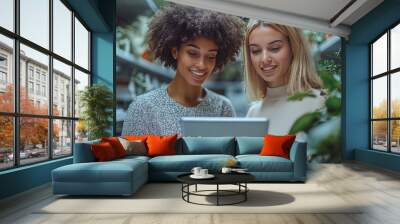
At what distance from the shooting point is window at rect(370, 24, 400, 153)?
8.28 meters

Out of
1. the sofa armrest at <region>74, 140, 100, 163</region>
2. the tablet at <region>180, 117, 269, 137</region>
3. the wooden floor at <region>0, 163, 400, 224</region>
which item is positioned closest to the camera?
the wooden floor at <region>0, 163, 400, 224</region>

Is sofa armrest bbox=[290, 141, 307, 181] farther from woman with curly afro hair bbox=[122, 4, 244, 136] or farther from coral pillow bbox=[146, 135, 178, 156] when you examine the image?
woman with curly afro hair bbox=[122, 4, 244, 136]

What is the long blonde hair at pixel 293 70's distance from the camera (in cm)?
934

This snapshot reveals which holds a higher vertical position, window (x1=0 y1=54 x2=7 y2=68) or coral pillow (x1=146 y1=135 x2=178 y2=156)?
window (x1=0 y1=54 x2=7 y2=68)

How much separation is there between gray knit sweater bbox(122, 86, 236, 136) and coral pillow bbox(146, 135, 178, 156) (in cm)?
217

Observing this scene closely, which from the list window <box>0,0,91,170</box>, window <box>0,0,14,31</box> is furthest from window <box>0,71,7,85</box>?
window <box>0,0,14,31</box>

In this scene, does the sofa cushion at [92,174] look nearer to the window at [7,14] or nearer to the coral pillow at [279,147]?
the window at [7,14]

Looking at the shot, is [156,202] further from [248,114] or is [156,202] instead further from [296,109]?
[296,109]

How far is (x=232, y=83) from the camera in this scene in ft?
30.7

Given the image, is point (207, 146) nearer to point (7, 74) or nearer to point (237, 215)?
point (237, 215)

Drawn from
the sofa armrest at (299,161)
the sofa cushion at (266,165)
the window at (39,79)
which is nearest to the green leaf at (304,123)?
the sofa armrest at (299,161)

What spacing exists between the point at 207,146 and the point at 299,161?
166cm

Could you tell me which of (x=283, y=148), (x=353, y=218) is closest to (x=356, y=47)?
(x=283, y=148)

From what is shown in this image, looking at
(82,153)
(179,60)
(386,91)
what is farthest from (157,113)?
(386,91)
